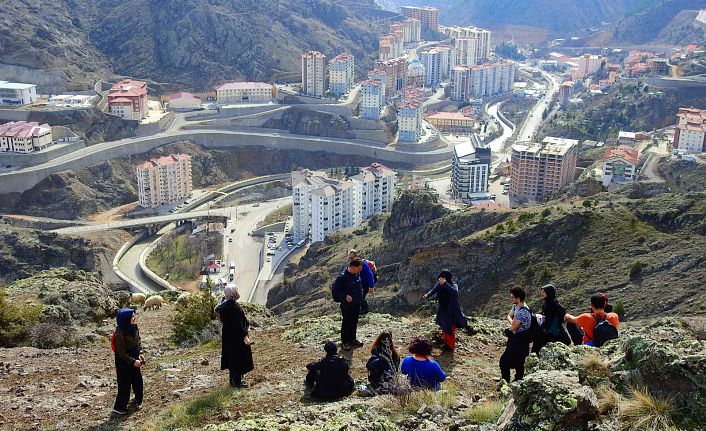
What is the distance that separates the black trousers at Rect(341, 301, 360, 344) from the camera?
7918mm

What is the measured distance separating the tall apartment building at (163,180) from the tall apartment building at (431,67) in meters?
41.7

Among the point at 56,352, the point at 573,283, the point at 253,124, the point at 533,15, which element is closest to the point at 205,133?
the point at 253,124

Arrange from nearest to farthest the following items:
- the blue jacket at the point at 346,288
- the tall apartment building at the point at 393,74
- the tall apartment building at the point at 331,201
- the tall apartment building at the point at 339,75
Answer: the blue jacket at the point at 346,288, the tall apartment building at the point at 331,201, the tall apartment building at the point at 339,75, the tall apartment building at the point at 393,74

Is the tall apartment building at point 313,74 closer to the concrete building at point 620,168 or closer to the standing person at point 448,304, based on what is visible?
the concrete building at point 620,168

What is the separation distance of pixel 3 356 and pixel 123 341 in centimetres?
354

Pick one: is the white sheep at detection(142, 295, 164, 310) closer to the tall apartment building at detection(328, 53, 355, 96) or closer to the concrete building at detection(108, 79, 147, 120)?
the concrete building at detection(108, 79, 147, 120)

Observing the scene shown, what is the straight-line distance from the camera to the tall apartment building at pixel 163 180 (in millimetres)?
46500

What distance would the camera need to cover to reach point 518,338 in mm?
6715

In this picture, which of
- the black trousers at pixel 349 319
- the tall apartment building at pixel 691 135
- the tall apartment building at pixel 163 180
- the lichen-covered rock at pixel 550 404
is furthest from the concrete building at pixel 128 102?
the lichen-covered rock at pixel 550 404

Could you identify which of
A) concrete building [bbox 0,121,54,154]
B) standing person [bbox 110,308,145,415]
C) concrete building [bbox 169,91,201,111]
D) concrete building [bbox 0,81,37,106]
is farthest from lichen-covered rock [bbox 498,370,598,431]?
concrete building [bbox 169,91,201,111]

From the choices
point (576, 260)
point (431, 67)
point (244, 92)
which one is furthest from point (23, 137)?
point (431, 67)

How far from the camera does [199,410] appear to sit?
6.38 meters

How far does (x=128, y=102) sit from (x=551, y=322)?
5208 cm

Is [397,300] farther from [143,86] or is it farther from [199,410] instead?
[143,86]
